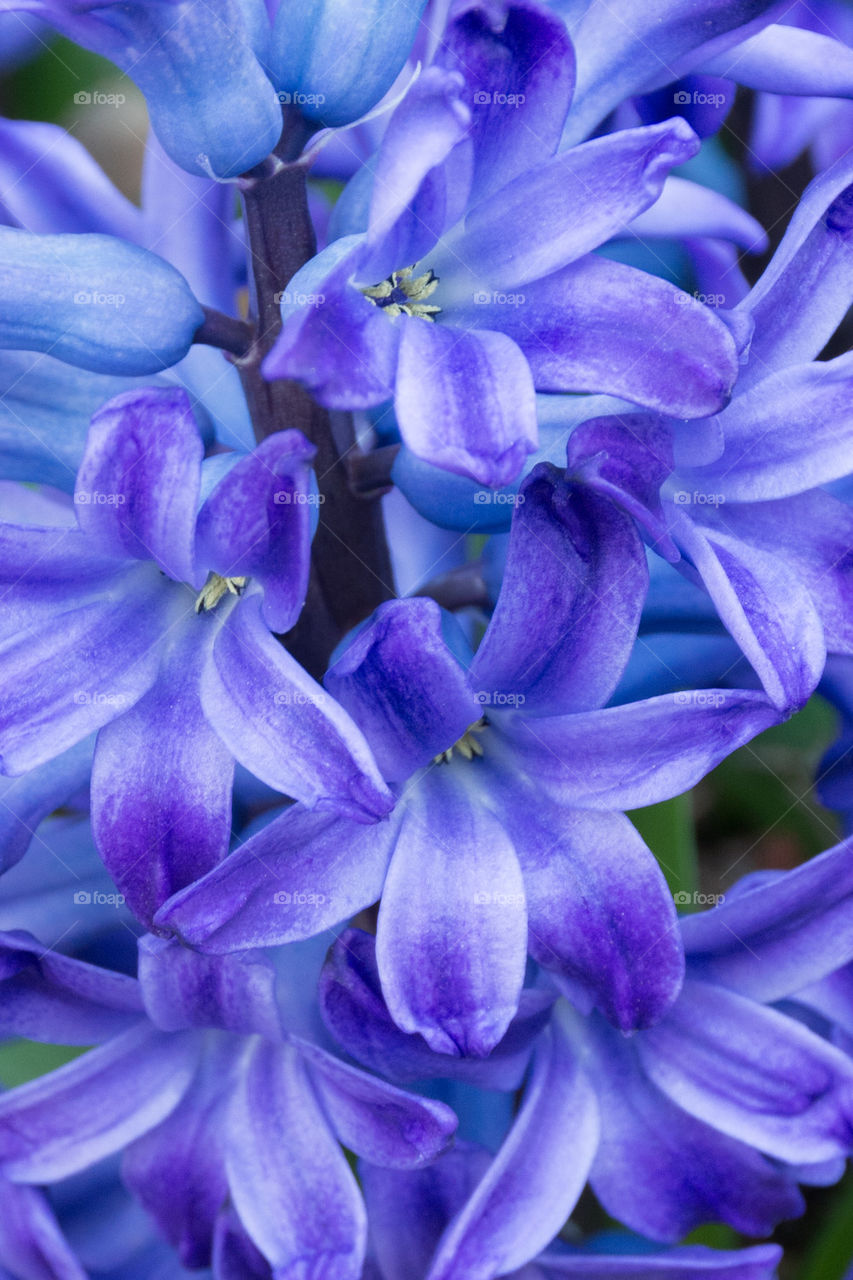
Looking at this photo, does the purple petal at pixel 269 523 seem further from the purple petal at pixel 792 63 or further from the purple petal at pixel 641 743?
the purple petal at pixel 792 63

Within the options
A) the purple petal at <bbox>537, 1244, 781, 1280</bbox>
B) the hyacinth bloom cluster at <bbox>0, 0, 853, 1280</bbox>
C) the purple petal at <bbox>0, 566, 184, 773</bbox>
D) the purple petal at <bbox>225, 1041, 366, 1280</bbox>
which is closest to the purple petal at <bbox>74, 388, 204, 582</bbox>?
the hyacinth bloom cluster at <bbox>0, 0, 853, 1280</bbox>

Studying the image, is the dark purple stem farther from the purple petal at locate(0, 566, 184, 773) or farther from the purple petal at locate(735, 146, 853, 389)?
the purple petal at locate(735, 146, 853, 389)

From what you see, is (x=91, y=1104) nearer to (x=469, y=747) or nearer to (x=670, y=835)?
(x=469, y=747)

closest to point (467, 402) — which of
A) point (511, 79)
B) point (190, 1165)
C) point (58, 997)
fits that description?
point (511, 79)

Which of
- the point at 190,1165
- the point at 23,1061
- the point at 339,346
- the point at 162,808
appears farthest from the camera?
the point at 23,1061

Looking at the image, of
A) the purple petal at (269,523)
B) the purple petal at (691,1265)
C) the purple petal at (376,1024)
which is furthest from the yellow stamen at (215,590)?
the purple petal at (691,1265)

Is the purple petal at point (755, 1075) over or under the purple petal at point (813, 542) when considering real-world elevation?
under

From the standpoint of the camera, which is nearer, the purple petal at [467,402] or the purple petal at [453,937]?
the purple petal at [467,402]
